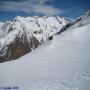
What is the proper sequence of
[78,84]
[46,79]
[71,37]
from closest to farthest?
[78,84] → [46,79] → [71,37]

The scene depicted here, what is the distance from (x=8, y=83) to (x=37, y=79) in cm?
208

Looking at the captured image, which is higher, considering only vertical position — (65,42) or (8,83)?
(65,42)

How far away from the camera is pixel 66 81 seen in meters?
10.8

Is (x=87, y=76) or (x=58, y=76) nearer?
(x=87, y=76)

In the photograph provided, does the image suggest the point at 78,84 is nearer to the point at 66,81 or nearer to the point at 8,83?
the point at 66,81

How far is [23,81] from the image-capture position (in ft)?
41.3

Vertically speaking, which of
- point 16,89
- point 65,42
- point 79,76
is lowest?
point 16,89

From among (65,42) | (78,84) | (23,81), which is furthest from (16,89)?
(65,42)

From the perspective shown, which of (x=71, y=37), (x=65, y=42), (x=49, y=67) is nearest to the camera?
(x=49, y=67)

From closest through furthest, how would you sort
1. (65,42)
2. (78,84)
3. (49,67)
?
(78,84) < (49,67) < (65,42)

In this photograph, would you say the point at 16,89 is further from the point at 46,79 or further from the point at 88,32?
the point at 88,32

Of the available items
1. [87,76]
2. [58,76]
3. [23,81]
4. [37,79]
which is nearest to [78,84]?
[87,76]

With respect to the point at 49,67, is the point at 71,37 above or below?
above

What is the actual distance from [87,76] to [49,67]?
4.65 meters
